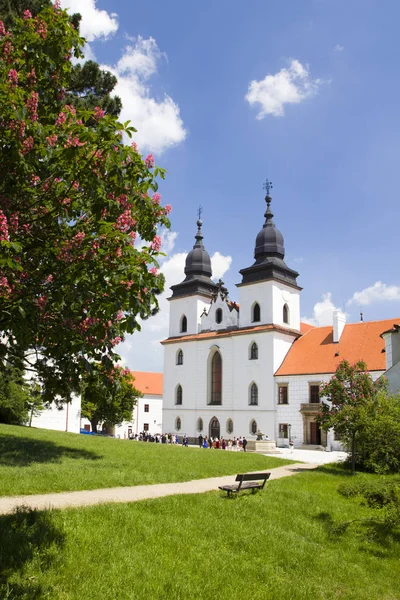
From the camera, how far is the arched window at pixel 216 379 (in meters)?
48.6

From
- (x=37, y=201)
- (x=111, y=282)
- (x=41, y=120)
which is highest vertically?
(x=41, y=120)

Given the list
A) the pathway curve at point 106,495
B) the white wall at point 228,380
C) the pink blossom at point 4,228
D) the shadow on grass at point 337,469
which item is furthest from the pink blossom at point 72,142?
the white wall at point 228,380

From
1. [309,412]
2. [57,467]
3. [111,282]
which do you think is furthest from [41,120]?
[309,412]

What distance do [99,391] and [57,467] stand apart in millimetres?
7984

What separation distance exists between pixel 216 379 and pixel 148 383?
3044cm

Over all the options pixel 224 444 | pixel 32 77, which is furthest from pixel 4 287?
pixel 224 444

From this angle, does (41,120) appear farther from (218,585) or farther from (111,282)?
(218,585)

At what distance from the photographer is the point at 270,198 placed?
52.6m

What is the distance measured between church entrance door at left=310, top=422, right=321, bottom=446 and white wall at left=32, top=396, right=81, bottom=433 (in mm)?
18564

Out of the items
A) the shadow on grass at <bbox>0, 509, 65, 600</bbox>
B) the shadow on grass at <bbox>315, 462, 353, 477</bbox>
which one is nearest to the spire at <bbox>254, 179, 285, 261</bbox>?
the shadow on grass at <bbox>315, 462, 353, 477</bbox>

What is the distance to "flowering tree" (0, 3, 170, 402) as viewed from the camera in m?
5.14

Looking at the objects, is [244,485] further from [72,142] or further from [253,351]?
[253,351]

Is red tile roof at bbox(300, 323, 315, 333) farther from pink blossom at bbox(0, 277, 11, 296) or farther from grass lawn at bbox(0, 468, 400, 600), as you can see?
pink blossom at bbox(0, 277, 11, 296)

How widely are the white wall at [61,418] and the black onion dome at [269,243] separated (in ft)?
70.1
